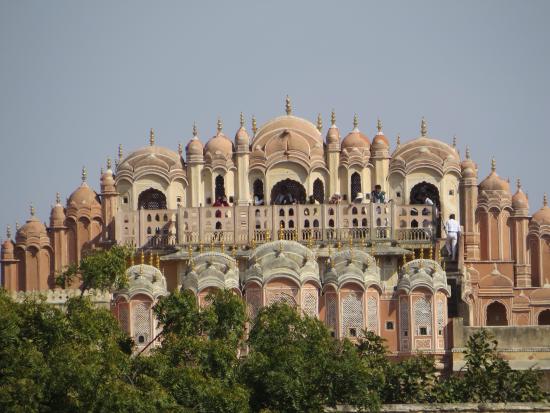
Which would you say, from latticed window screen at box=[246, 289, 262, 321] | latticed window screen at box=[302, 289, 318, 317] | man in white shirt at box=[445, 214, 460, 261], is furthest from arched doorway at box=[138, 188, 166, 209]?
latticed window screen at box=[302, 289, 318, 317]

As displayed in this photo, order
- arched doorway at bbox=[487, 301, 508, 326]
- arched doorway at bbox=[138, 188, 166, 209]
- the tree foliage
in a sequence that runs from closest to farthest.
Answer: the tree foliage, arched doorway at bbox=[138, 188, 166, 209], arched doorway at bbox=[487, 301, 508, 326]

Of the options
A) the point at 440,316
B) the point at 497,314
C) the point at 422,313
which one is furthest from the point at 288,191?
the point at 440,316

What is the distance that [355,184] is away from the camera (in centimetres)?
6500

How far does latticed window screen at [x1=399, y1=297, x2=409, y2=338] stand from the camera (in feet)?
190

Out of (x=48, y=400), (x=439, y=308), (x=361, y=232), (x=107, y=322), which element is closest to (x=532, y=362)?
(x=439, y=308)

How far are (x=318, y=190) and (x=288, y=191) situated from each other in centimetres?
76

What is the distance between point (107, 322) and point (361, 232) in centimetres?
1365

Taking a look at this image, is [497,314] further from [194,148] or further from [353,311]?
[353,311]

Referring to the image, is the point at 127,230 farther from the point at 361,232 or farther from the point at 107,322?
the point at 107,322

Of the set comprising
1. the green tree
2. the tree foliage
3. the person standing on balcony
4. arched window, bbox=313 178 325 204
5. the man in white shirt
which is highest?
arched window, bbox=313 178 325 204

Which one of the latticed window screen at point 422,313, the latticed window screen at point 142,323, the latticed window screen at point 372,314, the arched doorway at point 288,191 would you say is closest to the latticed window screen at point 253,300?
the latticed window screen at point 142,323

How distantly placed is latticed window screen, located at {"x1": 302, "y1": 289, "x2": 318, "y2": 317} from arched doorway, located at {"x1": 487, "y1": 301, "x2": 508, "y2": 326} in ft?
32.6

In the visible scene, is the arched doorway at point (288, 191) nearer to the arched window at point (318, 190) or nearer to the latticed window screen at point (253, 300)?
the arched window at point (318, 190)

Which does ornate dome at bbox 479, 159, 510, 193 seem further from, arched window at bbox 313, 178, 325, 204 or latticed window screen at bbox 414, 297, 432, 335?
latticed window screen at bbox 414, 297, 432, 335
